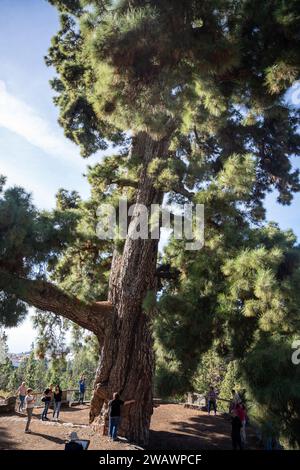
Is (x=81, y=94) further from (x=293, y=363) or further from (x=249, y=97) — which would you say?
(x=293, y=363)

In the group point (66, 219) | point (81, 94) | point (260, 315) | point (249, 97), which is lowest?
point (260, 315)

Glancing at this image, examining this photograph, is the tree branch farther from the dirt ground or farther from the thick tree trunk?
the dirt ground

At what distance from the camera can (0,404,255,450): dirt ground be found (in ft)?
26.9

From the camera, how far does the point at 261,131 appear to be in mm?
11086

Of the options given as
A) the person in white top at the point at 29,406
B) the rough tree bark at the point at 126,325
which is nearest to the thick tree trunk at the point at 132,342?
the rough tree bark at the point at 126,325

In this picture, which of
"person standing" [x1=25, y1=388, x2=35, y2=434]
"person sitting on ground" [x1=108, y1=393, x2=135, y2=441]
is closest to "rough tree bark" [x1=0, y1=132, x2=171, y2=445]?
"person sitting on ground" [x1=108, y1=393, x2=135, y2=441]

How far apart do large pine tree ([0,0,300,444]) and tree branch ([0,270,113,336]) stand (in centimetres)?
3

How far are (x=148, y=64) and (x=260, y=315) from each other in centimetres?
457

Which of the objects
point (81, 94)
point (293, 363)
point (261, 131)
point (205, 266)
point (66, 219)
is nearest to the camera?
point (293, 363)

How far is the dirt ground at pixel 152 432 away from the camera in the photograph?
8.20 meters

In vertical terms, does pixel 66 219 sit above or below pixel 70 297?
above

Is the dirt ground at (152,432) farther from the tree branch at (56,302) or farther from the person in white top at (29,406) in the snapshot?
the tree branch at (56,302)

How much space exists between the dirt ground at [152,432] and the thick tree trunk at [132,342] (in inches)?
33.7
